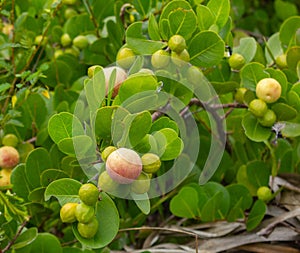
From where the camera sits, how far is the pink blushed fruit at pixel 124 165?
650mm

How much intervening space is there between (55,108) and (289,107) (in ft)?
1.39

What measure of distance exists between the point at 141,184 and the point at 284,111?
0.98ft

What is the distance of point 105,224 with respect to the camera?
71 centimetres

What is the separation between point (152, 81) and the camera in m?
0.69

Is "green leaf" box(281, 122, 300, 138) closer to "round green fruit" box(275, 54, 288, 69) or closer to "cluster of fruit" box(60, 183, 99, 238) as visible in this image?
"round green fruit" box(275, 54, 288, 69)

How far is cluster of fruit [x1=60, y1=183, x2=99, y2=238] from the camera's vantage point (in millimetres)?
675

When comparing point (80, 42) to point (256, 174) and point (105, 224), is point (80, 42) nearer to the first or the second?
point (256, 174)

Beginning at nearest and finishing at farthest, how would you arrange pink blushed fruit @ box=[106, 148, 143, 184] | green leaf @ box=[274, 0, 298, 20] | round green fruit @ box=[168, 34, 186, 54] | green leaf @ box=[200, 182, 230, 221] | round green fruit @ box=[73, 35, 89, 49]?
pink blushed fruit @ box=[106, 148, 143, 184] → round green fruit @ box=[168, 34, 186, 54] → green leaf @ box=[200, 182, 230, 221] → round green fruit @ box=[73, 35, 89, 49] → green leaf @ box=[274, 0, 298, 20]

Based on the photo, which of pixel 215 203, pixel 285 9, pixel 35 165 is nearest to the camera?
pixel 35 165

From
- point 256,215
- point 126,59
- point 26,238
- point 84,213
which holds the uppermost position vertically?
point 126,59

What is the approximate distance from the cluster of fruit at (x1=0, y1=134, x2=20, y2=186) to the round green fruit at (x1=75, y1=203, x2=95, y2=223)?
279 mm

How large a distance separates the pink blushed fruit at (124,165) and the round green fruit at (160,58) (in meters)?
0.18

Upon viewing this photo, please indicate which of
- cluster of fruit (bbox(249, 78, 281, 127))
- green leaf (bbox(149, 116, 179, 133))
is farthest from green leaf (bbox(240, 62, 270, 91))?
green leaf (bbox(149, 116, 179, 133))

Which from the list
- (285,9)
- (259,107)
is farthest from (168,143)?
(285,9)
